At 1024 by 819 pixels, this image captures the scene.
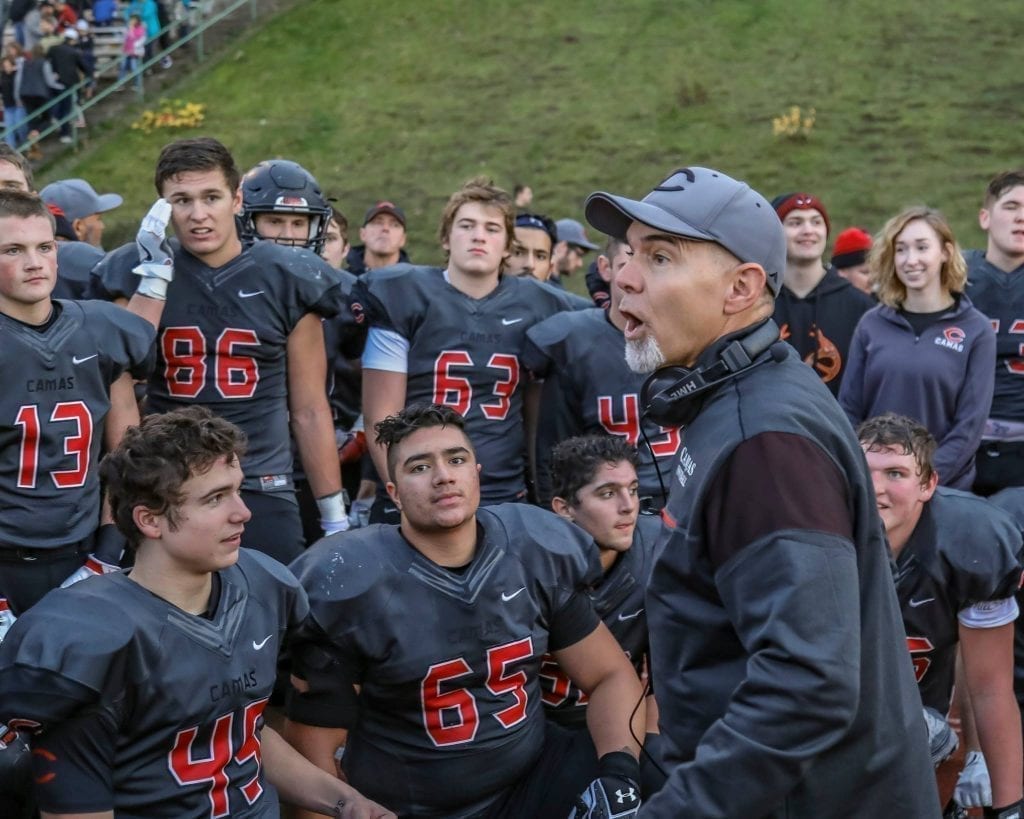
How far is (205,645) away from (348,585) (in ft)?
1.71

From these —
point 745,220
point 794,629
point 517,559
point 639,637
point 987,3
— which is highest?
point 987,3

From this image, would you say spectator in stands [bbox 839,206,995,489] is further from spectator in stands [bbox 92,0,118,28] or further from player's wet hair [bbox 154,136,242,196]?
spectator in stands [bbox 92,0,118,28]

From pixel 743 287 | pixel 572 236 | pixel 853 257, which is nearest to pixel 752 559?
pixel 743 287

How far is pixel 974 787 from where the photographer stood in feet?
13.6

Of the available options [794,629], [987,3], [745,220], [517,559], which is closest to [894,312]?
[517,559]

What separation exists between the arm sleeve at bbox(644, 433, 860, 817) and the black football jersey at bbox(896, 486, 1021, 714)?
2009 millimetres

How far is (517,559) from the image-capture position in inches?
140

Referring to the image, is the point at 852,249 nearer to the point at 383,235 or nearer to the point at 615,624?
the point at 383,235

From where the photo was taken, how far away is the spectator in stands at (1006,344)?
5250mm

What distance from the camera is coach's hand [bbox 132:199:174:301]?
4070 mm

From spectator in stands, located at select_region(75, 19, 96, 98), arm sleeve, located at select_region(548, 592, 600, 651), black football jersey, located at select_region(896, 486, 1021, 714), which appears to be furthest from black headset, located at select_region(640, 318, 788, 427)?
spectator in stands, located at select_region(75, 19, 96, 98)

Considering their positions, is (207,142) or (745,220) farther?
(207,142)

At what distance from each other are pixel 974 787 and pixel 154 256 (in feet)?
10.1

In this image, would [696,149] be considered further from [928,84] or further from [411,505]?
[411,505]
